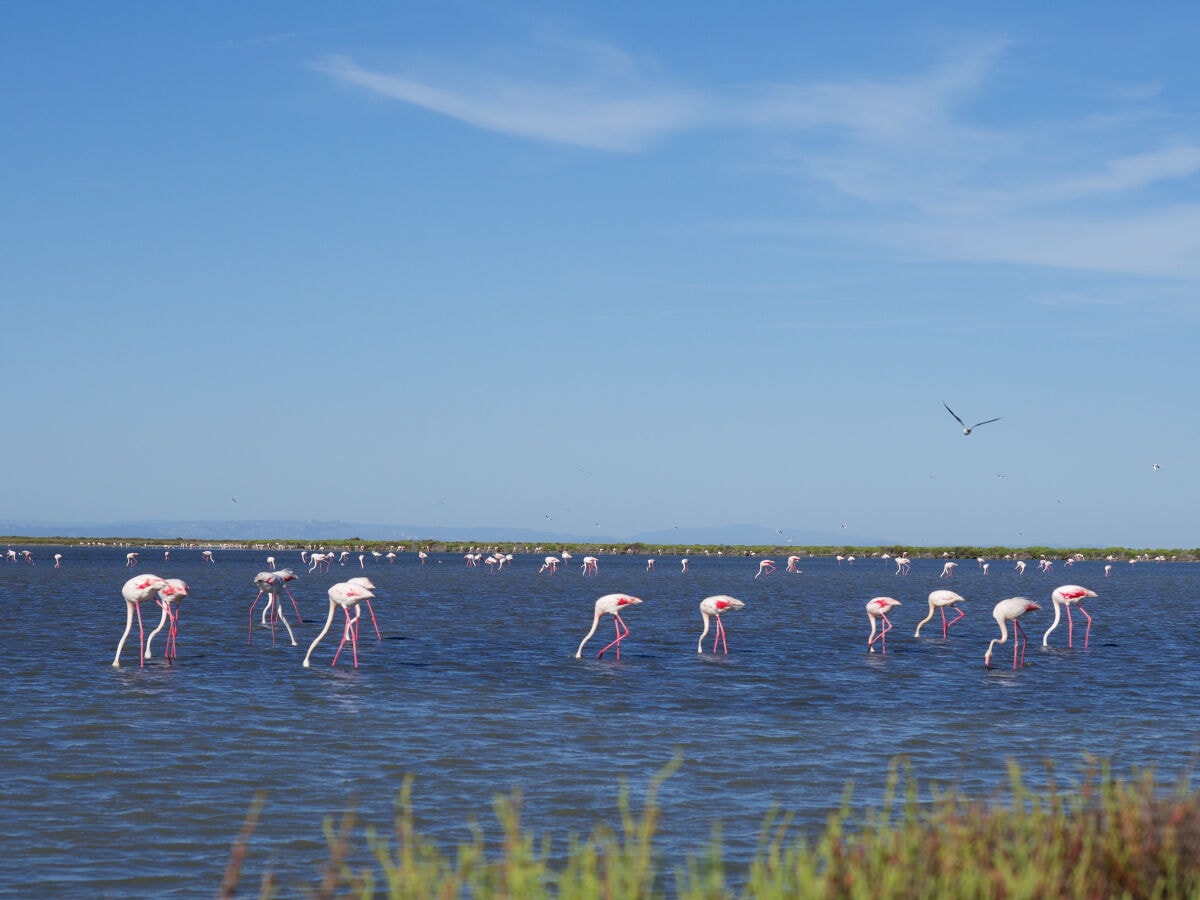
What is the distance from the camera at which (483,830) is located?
11039 mm

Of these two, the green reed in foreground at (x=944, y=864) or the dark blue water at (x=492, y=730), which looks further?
the dark blue water at (x=492, y=730)

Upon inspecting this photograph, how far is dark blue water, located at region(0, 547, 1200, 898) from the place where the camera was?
11102 millimetres

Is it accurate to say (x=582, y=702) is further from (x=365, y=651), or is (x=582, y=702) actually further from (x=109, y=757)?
(x=365, y=651)

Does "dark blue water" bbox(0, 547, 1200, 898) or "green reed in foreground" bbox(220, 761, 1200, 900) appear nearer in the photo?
"green reed in foreground" bbox(220, 761, 1200, 900)

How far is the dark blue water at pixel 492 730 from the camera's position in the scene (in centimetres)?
1110

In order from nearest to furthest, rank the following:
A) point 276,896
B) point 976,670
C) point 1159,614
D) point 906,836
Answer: point 906,836
point 276,896
point 976,670
point 1159,614

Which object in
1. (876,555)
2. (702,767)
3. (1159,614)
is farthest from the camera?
(876,555)

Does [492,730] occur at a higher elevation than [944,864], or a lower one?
lower

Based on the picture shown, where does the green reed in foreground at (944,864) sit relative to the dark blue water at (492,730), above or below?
above

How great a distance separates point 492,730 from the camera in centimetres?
1612

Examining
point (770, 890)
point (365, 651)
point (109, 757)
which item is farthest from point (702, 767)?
point (365, 651)

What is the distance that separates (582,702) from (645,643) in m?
10.9

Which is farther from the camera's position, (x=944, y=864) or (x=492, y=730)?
(x=492, y=730)

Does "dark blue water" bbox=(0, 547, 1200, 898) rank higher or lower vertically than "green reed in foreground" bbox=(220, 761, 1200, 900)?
lower
